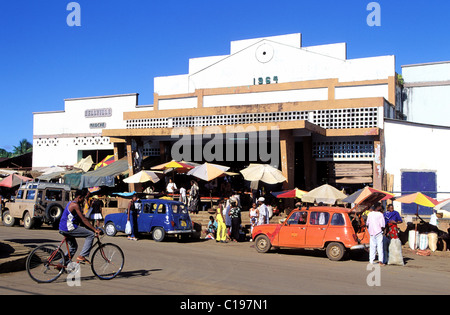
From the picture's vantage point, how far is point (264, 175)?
21062 millimetres

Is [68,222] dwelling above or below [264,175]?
below

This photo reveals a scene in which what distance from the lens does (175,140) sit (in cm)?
2781

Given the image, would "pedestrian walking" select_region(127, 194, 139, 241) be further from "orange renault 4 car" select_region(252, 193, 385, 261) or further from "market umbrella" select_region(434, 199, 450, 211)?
"market umbrella" select_region(434, 199, 450, 211)

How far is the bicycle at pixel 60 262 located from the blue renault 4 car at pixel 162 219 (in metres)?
7.88

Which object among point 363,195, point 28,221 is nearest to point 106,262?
point 363,195

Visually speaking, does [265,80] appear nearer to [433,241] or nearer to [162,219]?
[162,219]

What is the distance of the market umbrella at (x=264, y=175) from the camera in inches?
819

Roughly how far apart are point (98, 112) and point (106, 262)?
26.3 metres

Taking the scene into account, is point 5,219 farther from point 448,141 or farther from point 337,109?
point 448,141

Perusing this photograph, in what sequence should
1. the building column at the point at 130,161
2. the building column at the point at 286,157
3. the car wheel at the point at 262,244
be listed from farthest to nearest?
the building column at the point at 130,161
the building column at the point at 286,157
the car wheel at the point at 262,244

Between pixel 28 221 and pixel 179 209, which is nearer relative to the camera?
pixel 179 209

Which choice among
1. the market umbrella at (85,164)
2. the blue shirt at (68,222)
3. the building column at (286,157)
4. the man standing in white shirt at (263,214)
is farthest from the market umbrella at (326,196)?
the market umbrella at (85,164)

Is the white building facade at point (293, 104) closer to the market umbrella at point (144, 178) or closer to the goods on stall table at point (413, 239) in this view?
the market umbrella at point (144, 178)

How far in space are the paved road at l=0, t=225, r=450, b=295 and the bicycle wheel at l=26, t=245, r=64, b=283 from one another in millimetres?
174
